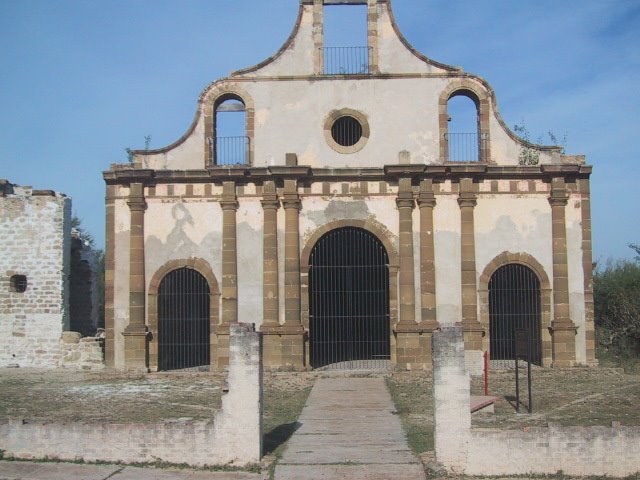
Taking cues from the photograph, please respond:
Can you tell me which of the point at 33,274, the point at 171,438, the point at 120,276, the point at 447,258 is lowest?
the point at 171,438

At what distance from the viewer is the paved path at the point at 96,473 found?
10.0 metres

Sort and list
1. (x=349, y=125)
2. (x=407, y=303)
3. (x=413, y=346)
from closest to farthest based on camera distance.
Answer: (x=413, y=346), (x=407, y=303), (x=349, y=125)

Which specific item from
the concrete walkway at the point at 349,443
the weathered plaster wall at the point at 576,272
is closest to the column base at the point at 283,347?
the concrete walkway at the point at 349,443

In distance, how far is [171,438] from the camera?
10695 millimetres

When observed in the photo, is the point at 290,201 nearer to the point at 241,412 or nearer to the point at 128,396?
the point at 128,396

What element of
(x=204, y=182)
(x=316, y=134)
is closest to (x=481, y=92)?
(x=316, y=134)

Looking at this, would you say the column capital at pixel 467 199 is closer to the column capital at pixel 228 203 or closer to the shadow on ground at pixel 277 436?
the column capital at pixel 228 203

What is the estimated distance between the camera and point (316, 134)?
2134cm

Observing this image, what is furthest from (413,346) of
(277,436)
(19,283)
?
(19,283)

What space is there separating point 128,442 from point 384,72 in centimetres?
1359

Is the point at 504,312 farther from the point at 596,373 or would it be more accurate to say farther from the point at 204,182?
the point at 204,182

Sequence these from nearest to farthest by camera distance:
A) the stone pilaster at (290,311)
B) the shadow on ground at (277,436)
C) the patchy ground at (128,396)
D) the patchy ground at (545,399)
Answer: the shadow on ground at (277,436) < the patchy ground at (545,399) < the patchy ground at (128,396) < the stone pilaster at (290,311)

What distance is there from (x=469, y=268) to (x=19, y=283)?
41.6ft

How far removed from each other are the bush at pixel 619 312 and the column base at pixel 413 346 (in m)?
6.76
